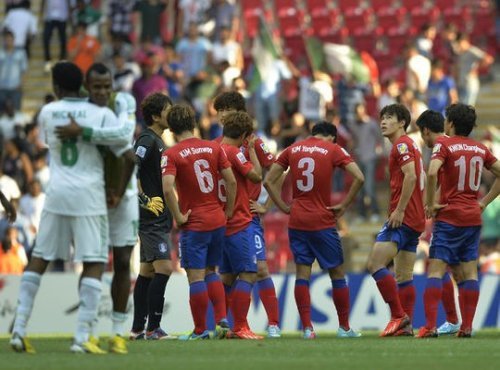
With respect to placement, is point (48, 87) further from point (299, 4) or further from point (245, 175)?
point (245, 175)

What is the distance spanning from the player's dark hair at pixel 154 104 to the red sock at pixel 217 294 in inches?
64.2

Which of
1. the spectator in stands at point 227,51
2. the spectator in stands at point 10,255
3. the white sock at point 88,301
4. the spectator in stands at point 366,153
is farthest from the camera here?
the spectator in stands at point 227,51

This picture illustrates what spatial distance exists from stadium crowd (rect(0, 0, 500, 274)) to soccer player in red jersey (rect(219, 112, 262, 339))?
25.5 ft

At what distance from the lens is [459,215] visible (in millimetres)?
14961

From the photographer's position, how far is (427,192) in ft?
48.5

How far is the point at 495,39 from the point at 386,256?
16.6 meters

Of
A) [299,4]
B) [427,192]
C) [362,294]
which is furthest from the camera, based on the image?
[299,4]

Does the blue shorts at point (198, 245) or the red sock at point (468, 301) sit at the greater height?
the blue shorts at point (198, 245)

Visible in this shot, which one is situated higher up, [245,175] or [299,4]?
[299,4]

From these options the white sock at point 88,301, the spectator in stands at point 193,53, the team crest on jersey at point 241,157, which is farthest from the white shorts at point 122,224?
the spectator in stands at point 193,53

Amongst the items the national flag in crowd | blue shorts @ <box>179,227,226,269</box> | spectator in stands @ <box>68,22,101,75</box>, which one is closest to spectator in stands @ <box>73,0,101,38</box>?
spectator in stands @ <box>68,22,101,75</box>

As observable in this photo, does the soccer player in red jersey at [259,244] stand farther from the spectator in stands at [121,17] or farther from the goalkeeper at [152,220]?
the spectator in stands at [121,17]

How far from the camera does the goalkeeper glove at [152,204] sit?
15.0 metres

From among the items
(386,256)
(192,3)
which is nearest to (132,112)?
(386,256)
